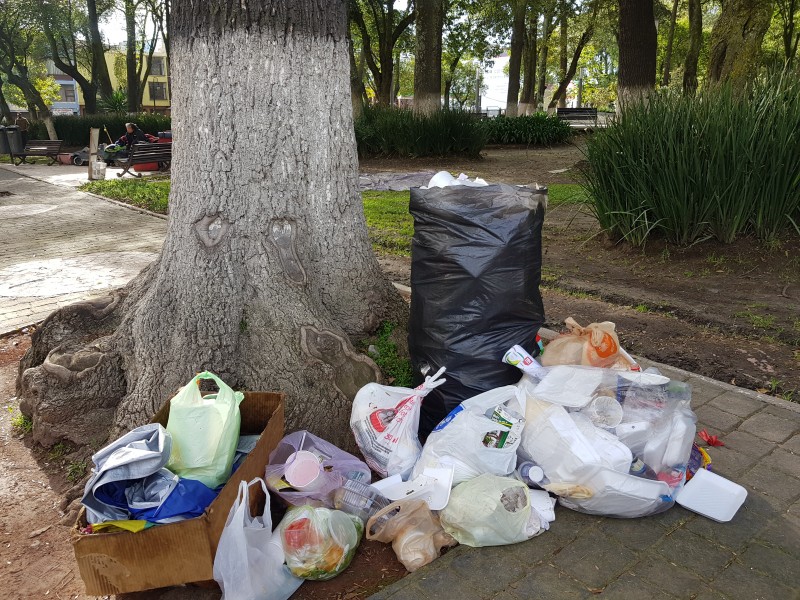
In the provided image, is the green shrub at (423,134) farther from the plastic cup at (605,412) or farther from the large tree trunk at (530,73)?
the large tree trunk at (530,73)

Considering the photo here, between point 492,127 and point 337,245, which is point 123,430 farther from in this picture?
point 492,127

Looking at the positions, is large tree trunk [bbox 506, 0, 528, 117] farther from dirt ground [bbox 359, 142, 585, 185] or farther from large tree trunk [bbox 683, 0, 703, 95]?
dirt ground [bbox 359, 142, 585, 185]

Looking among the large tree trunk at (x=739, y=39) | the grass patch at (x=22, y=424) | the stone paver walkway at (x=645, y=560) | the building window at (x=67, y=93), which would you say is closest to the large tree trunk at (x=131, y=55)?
the large tree trunk at (x=739, y=39)

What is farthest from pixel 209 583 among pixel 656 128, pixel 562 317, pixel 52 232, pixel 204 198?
pixel 52 232

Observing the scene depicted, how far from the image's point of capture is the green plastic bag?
7.60 feet

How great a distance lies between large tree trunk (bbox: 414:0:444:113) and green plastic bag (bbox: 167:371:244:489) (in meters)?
15.0

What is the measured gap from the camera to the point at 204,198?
3.11 metres

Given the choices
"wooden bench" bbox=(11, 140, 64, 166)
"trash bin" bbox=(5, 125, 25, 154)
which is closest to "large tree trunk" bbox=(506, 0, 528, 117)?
"wooden bench" bbox=(11, 140, 64, 166)

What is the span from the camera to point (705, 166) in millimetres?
5508

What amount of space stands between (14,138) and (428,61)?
13.1 meters

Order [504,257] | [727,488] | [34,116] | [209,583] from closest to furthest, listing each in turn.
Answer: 1. [209,583]
2. [727,488]
3. [504,257]
4. [34,116]

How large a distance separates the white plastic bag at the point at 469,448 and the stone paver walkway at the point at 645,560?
0.30 m

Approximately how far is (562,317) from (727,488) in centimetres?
219

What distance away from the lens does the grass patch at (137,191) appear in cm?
1048
